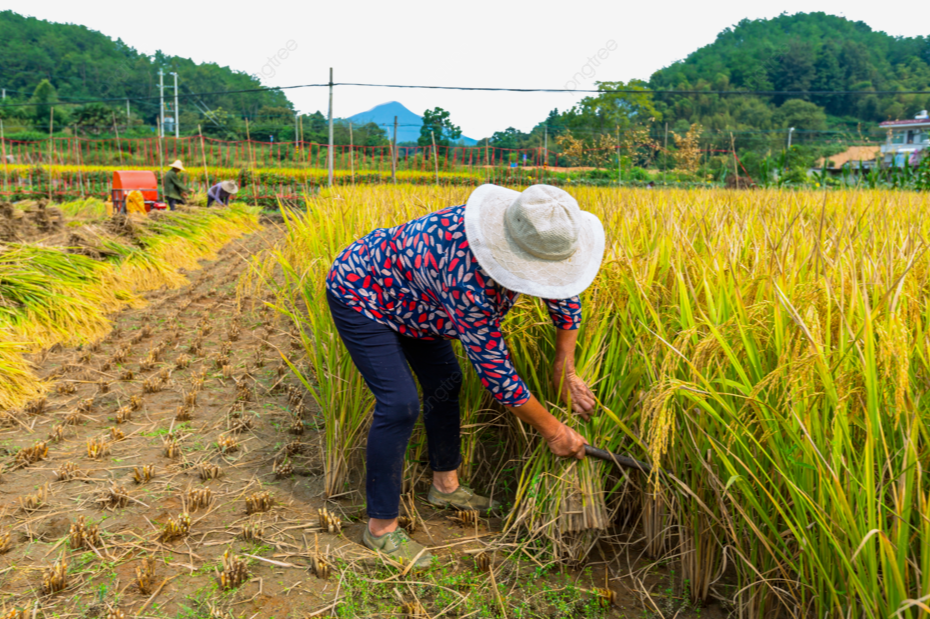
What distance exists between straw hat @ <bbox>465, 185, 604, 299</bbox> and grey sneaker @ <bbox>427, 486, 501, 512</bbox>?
1.14 meters

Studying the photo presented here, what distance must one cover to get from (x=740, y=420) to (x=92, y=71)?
280 ft

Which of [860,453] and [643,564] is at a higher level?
[860,453]

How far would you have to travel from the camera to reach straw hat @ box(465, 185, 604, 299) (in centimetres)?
148

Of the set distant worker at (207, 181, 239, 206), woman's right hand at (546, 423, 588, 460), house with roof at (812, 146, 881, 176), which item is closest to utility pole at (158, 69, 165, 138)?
distant worker at (207, 181, 239, 206)

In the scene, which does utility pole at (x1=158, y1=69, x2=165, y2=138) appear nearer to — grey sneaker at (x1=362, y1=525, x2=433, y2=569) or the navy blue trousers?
the navy blue trousers

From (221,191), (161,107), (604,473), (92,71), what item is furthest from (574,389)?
(92,71)

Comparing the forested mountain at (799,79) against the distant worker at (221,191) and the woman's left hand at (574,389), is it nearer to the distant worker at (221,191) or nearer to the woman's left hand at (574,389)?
the distant worker at (221,191)

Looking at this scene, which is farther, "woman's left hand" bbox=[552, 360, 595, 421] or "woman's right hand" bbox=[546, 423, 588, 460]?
"woman's left hand" bbox=[552, 360, 595, 421]

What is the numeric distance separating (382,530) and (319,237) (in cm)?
161

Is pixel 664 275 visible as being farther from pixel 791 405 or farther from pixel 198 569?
pixel 198 569

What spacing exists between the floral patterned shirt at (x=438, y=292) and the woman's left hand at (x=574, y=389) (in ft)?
0.56

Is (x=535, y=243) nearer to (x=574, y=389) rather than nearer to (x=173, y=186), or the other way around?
(x=574, y=389)

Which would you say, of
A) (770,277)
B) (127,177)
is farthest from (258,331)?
(127,177)

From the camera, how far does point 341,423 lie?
239 centimetres
